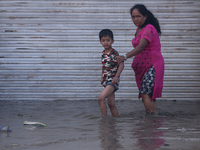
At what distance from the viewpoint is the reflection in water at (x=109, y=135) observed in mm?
2632

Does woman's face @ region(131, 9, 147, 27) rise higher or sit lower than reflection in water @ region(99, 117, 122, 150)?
higher

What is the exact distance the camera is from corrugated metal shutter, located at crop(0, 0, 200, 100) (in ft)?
26.0

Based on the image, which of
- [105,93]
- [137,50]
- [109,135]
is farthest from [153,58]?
[109,135]

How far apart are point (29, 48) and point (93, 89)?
1.95 meters

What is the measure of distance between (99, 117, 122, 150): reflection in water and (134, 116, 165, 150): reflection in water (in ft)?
0.68

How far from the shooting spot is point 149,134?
3191 millimetres

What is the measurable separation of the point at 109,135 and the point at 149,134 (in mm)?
410

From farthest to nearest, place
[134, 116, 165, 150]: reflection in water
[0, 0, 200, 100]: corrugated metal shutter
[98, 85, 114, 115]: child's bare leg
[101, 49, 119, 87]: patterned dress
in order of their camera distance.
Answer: [0, 0, 200, 100]: corrugated metal shutter → [101, 49, 119, 87]: patterned dress → [98, 85, 114, 115]: child's bare leg → [134, 116, 165, 150]: reflection in water

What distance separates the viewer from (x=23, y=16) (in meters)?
7.94

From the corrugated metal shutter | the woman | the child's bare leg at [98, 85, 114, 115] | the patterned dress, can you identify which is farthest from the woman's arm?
the corrugated metal shutter

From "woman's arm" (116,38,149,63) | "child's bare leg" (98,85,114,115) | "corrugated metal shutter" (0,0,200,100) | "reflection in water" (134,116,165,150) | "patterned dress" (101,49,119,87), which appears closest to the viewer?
"reflection in water" (134,116,165,150)

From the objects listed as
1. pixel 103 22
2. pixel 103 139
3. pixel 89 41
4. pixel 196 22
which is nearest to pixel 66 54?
pixel 89 41

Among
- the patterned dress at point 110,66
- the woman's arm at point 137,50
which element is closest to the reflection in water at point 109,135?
the patterned dress at point 110,66

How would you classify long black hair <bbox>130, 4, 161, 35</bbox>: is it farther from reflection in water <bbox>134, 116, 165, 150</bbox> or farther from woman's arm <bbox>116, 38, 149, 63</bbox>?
reflection in water <bbox>134, 116, 165, 150</bbox>
